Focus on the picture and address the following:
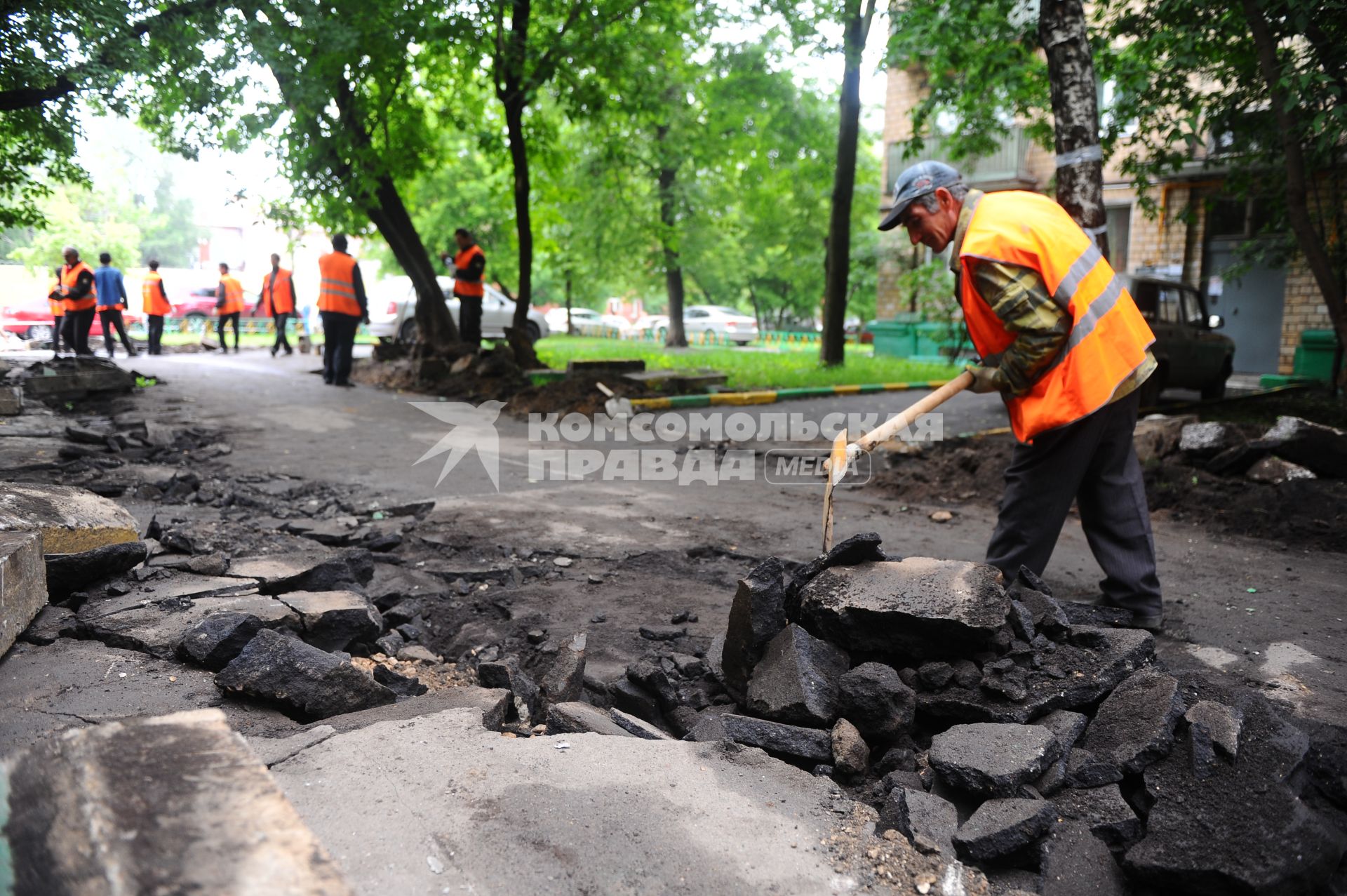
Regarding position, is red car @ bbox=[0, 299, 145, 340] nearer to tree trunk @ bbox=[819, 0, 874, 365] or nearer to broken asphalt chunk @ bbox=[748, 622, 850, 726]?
tree trunk @ bbox=[819, 0, 874, 365]

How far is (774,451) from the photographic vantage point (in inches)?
354

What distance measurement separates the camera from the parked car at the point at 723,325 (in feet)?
126

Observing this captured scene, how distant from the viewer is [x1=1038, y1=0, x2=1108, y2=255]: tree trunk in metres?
7.19

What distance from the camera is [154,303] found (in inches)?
726

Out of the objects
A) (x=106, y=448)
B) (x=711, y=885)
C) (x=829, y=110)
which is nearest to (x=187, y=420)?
(x=106, y=448)

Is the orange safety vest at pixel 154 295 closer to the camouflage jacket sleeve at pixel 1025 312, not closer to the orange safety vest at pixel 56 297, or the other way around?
the orange safety vest at pixel 56 297

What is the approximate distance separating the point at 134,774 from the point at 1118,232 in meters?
24.8

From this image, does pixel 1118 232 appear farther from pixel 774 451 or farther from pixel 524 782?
pixel 524 782

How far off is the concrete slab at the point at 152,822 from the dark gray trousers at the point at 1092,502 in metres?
3.17

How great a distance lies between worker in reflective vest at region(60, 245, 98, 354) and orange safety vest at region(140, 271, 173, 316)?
3.36 metres

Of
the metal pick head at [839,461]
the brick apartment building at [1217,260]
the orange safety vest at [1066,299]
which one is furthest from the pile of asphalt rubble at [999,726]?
the brick apartment building at [1217,260]

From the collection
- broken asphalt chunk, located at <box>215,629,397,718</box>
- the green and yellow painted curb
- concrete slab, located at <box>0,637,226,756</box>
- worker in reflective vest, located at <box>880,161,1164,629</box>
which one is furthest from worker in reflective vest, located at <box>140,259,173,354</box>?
worker in reflective vest, located at <box>880,161,1164,629</box>

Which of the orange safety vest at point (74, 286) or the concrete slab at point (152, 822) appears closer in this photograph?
the concrete slab at point (152, 822)

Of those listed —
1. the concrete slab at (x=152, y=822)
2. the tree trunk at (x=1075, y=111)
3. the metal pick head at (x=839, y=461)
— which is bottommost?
the concrete slab at (x=152, y=822)
